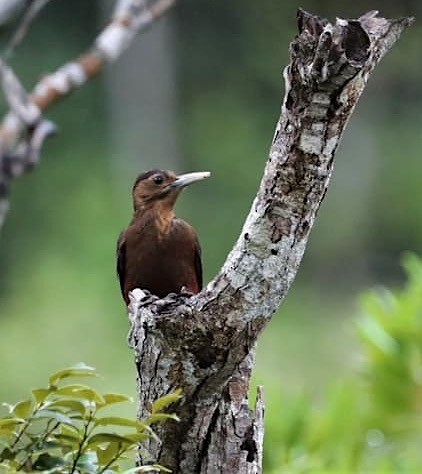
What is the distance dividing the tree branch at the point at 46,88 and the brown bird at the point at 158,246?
0.37 metres

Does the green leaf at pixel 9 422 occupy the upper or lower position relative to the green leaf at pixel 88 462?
upper

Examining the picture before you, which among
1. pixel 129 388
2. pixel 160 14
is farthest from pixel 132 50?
pixel 160 14

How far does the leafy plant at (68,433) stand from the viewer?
2.06m

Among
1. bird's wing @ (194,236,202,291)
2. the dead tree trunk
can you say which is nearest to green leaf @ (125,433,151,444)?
the dead tree trunk

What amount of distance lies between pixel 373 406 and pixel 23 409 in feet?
7.65

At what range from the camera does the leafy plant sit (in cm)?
206

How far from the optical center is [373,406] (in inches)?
169

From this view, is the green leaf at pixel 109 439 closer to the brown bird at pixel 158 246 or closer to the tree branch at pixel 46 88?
the tree branch at pixel 46 88

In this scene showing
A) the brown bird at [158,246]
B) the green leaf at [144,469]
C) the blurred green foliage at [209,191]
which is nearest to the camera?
the green leaf at [144,469]

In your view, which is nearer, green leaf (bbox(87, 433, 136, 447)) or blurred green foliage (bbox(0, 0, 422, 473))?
green leaf (bbox(87, 433, 136, 447))

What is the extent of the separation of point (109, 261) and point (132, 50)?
11.5 ft

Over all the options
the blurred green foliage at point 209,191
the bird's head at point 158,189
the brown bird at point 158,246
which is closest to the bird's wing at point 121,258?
the brown bird at point 158,246

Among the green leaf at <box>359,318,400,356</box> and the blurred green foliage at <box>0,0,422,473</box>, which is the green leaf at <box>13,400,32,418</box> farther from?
the blurred green foliage at <box>0,0,422,473</box>

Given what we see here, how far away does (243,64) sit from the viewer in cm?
1602
